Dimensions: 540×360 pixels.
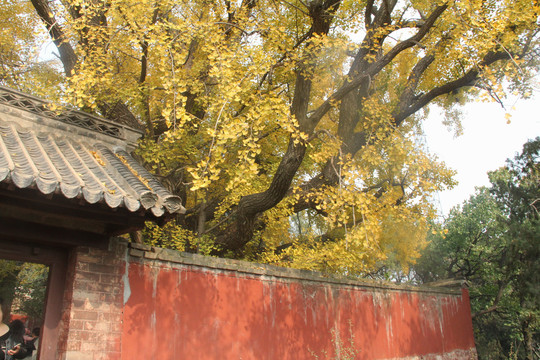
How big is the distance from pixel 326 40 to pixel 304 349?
16.1 feet

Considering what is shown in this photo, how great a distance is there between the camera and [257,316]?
620 cm

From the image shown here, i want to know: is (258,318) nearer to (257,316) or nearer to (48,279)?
(257,316)

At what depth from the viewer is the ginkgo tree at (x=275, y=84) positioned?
6.21 meters

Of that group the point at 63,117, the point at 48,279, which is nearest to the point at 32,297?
the point at 48,279

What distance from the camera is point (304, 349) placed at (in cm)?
687

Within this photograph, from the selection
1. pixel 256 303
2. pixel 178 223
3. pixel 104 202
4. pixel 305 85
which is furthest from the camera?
pixel 178 223

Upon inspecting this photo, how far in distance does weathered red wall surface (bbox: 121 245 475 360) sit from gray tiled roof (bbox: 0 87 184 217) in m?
1.03

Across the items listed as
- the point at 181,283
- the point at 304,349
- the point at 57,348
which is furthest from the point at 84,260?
the point at 304,349

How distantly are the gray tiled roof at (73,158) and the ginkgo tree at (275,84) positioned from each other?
0.58 metres

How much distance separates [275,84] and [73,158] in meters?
7.08

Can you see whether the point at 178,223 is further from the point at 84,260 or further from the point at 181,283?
the point at 84,260

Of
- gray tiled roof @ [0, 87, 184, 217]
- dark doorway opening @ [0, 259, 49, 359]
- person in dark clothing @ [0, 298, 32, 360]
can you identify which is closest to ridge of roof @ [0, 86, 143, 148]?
gray tiled roof @ [0, 87, 184, 217]

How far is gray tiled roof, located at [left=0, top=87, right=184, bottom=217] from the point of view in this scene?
351 cm

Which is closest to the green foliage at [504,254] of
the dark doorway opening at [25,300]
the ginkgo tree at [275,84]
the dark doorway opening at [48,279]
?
the ginkgo tree at [275,84]
